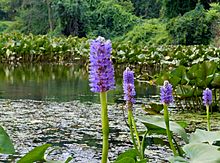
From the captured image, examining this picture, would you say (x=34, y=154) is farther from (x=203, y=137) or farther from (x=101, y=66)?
(x=203, y=137)

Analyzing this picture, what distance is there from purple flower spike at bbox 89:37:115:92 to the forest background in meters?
15.4

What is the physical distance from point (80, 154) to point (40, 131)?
697 millimetres

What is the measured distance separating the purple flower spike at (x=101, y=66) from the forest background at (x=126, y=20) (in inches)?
606

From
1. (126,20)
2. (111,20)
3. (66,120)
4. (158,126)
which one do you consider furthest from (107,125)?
(111,20)

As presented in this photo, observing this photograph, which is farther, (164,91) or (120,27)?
(120,27)

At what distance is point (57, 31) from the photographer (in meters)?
24.4

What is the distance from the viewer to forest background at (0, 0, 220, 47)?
61.1ft

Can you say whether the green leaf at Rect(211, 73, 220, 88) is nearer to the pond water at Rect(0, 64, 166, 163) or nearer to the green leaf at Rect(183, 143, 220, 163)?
the pond water at Rect(0, 64, 166, 163)

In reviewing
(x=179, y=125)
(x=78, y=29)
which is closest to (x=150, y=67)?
(x=179, y=125)

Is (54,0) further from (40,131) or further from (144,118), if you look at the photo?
(144,118)

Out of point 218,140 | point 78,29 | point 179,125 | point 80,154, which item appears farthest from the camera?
point 78,29

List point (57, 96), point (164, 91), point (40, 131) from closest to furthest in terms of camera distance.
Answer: point (164, 91) < point (40, 131) < point (57, 96)

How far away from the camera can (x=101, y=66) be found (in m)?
1.18

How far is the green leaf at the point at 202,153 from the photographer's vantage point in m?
1.29
